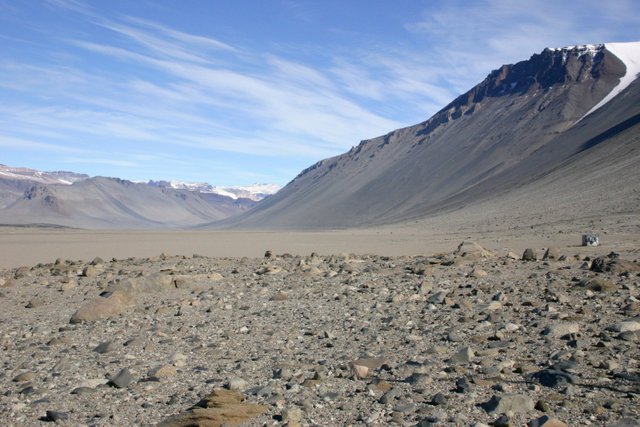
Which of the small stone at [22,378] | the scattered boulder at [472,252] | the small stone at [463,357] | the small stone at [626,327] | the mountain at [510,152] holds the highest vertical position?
the mountain at [510,152]

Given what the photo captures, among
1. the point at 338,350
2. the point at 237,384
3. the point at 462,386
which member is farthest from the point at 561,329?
the point at 237,384

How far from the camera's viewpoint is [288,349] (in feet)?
24.6

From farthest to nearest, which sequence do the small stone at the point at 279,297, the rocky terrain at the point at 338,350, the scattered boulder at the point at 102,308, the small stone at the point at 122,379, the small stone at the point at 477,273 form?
the small stone at the point at 477,273
the small stone at the point at 279,297
the scattered boulder at the point at 102,308
the small stone at the point at 122,379
the rocky terrain at the point at 338,350

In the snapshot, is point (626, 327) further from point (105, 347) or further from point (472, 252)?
point (472, 252)

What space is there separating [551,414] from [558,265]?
27.2 ft

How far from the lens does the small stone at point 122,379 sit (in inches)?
246

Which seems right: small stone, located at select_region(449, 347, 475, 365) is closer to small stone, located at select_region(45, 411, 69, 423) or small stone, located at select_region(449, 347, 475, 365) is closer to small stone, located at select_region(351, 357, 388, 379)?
small stone, located at select_region(351, 357, 388, 379)

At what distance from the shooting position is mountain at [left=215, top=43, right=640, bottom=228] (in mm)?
62062

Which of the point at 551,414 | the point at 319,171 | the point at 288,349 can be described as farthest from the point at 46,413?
the point at 319,171

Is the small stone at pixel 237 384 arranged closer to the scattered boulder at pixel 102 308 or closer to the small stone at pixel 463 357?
the small stone at pixel 463 357

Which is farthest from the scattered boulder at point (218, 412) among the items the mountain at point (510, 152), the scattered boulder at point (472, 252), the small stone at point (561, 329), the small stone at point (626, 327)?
the mountain at point (510, 152)

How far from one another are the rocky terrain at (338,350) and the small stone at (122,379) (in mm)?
21

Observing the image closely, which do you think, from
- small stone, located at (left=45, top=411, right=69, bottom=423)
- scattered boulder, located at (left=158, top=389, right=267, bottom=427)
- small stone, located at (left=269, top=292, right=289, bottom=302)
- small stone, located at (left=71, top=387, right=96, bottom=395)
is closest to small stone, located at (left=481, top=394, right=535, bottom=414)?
scattered boulder, located at (left=158, top=389, right=267, bottom=427)

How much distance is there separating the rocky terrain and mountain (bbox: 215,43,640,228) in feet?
110
